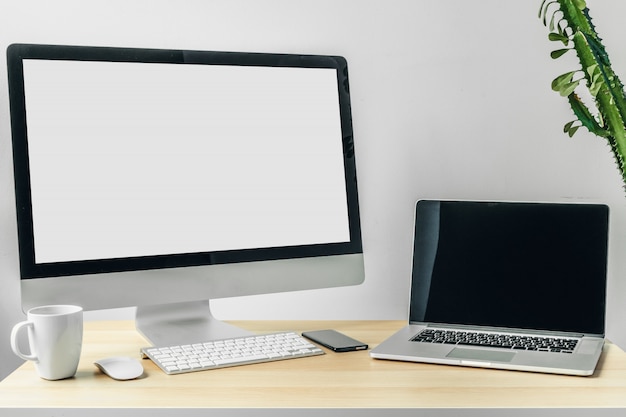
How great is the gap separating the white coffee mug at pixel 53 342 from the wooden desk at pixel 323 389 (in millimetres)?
17

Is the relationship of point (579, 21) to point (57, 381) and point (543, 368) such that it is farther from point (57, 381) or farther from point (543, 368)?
point (57, 381)

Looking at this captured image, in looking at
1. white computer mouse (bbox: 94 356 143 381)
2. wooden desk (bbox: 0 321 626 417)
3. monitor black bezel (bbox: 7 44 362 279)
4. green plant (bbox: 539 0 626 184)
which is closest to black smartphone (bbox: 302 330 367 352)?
wooden desk (bbox: 0 321 626 417)

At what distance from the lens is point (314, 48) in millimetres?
1451

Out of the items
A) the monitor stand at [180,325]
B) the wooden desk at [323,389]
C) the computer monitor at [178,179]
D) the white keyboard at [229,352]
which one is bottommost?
the wooden desk at [323,389]

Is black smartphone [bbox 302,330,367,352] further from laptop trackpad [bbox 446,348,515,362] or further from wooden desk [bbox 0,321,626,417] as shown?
laptop trackpad [bbox 446,348,515,362]

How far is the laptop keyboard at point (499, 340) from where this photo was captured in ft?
3.74

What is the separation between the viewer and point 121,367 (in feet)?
3.38

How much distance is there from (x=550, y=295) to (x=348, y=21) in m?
0.65

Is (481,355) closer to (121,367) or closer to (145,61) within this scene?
(121,367)

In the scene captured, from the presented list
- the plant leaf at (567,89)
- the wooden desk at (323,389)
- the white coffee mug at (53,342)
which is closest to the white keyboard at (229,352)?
the wooden desk at (323,389)

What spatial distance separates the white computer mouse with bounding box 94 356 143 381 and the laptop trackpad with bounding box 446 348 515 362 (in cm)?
45

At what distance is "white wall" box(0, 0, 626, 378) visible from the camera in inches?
56.1

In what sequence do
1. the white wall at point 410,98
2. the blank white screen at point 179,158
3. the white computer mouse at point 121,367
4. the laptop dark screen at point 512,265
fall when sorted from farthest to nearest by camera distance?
the white wall at point 410,98
the laptop dark screen at point 512,265
the blank white screen at point 179,158
the white computer mouse at point 121,367

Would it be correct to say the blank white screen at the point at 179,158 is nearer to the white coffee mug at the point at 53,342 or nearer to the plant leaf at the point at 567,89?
the white coffee mug at the point at 53,342
